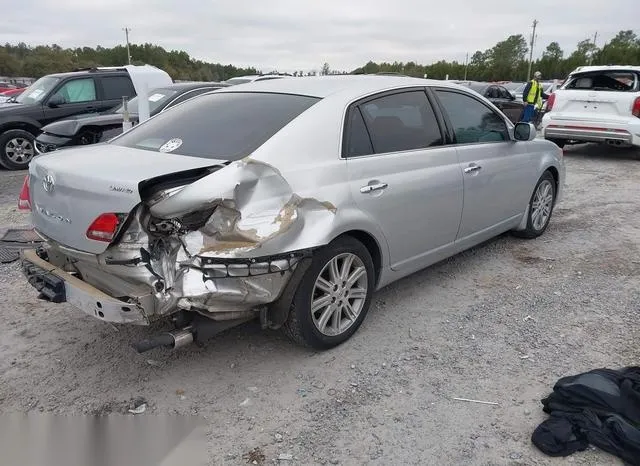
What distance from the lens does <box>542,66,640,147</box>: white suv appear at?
10133 mm

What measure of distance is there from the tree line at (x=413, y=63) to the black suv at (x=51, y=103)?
51105 millimetres

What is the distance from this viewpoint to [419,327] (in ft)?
12.7

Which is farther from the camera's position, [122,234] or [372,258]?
[372,258]

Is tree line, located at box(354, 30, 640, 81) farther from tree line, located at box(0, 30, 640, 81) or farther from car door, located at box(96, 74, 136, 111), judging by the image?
car door, located at box(96, 74, 136, 111)

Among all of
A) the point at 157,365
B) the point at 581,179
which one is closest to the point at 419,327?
the point at 157,365

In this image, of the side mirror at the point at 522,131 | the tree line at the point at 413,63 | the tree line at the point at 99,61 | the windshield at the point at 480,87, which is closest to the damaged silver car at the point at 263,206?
the side mirror at the point at 522,131

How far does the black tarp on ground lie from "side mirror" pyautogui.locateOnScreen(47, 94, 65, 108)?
10.3 metres

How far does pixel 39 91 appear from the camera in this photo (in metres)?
10.7

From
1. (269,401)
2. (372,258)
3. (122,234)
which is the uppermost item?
(122,234)

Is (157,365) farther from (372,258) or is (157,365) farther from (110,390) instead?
(372,258)

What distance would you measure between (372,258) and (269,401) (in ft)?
3.97

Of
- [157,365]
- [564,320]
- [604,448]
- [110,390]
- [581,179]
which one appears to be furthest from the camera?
[581,179]

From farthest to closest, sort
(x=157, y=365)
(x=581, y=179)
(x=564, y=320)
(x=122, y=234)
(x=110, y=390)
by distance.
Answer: (x=581, y=179)
(x=564, y=320)
(x=157, y=365)
(x=110, y=390)
(x=122, y=234)

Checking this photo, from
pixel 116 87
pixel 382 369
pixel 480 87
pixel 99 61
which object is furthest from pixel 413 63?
pixel 382 369
